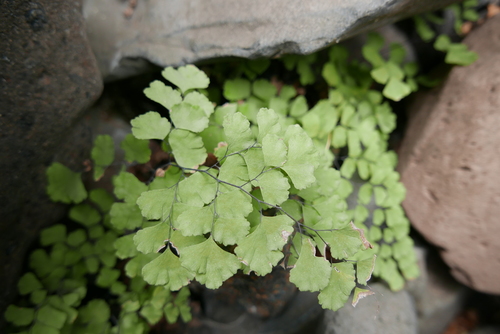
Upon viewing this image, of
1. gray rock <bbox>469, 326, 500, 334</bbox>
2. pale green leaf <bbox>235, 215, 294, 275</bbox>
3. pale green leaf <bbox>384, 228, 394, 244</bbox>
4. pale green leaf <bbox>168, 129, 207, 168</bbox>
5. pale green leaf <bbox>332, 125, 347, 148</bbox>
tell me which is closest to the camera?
pale green leaf <bbox>235, 215, 294, 275</bbox>

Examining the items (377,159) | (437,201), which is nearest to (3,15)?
(377,159)

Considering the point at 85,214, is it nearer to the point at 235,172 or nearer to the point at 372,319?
the point at 235,172

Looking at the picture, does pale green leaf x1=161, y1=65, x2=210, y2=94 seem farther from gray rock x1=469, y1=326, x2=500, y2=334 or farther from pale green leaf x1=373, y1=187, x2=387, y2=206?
gray rock x1=469, y1=326, x2=500, y2=334

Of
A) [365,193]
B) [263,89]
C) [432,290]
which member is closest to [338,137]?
[365,193]

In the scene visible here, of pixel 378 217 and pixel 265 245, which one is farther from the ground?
pixel 265 245

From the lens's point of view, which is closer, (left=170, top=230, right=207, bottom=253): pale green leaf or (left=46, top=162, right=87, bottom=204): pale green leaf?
(left=170, top=230, right=207, bottom=253): pale green leaf

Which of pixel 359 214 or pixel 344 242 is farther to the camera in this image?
pixel 359 214

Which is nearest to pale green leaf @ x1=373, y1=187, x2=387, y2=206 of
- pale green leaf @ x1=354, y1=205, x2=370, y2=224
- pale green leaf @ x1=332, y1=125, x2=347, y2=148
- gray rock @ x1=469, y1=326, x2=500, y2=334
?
pale green leaf @ x1=354, y1=205, x2=370, y2=224
